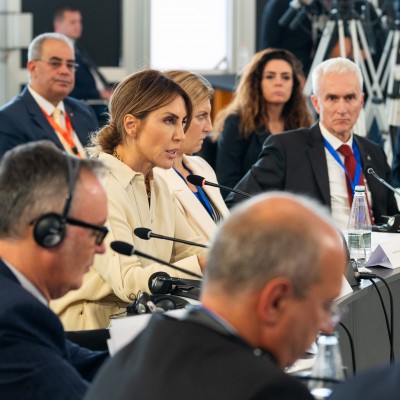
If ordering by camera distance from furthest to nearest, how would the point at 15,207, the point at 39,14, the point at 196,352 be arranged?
1. the point at 39,14
2. the point at 15,207
3. the point at 196,352

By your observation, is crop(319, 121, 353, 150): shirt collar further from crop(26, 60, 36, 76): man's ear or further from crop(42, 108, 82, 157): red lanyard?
crop(26, 60, 36, 76): man's ear

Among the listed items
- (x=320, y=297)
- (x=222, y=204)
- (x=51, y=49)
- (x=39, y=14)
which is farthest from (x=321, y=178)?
(x=39, y=14)

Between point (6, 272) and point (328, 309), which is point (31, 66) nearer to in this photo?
point (6, 272)

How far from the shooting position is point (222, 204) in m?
3.44

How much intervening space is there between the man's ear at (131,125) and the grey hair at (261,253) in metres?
1.76

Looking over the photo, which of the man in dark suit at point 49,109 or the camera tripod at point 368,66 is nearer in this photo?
the man in dark suit at point 49,109

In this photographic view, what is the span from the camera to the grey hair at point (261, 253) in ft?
3.89

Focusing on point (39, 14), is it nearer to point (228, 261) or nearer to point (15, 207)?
point (15, 207)

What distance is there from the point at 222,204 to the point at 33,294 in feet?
5.93

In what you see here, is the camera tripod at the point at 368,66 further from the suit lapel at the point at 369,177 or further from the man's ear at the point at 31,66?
the suit lapel at the point at 369,177

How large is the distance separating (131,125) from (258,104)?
209 centimetres

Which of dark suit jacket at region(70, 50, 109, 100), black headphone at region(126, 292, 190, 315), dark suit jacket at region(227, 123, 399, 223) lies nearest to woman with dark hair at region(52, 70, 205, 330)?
black headphone at region(126, 292, 190, 315)

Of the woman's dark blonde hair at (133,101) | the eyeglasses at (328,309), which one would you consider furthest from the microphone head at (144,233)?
the eyeglasses at (328,309)

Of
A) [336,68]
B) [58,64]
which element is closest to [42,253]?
[336,68]
